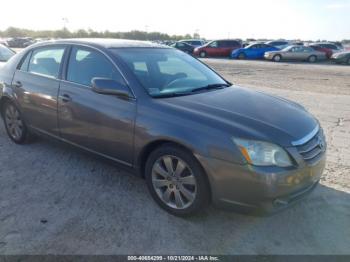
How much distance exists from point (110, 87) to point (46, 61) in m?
1.63

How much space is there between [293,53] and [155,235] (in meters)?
26.4

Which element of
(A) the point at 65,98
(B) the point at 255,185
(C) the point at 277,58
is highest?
(A) the point at 65,98

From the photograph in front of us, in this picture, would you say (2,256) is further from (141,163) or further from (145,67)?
(145,67)

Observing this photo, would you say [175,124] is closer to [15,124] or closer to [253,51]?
[15,124]

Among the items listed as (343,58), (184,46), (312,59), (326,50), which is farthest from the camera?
(184,46)

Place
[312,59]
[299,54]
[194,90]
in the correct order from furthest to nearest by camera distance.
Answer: [312,59] < [299,54] < [194,90]

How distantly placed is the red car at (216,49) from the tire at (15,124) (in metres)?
27.1

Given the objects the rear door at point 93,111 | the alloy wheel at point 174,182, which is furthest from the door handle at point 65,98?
the alloy wheel at point 174,182

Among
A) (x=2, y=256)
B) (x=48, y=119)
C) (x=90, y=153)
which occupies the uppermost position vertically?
(x=48, y=119)

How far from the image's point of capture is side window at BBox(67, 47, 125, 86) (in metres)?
3.46

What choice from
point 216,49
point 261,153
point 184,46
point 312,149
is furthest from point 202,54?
point 261,153

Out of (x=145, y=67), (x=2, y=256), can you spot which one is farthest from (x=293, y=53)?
(x=2, y=256)

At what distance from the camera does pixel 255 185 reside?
258cm

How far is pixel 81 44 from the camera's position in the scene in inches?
151
